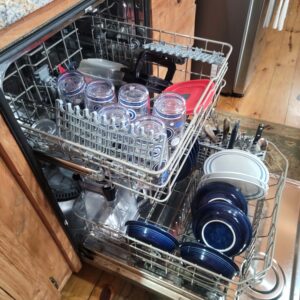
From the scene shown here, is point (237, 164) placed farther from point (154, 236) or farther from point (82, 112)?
point (82, 112)

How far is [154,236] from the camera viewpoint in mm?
707

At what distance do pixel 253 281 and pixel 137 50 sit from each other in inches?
25.8

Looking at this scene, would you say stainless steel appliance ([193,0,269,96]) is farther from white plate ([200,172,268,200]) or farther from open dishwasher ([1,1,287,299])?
white plate ([200,172,268,200])

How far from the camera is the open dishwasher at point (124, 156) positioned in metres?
0.56

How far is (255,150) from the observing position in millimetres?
902

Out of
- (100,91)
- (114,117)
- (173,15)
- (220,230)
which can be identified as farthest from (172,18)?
(220,230)

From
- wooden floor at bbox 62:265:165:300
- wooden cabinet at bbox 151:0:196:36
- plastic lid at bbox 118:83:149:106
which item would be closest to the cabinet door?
wooden cabinet at bbox 151:0:196:36

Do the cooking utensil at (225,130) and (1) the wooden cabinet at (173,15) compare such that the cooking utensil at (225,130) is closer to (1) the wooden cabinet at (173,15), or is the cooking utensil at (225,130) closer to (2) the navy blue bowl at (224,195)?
(2) the navy blue bowl at (224,195)

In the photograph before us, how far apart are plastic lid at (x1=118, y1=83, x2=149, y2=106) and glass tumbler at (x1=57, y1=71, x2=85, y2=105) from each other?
93 millimetres

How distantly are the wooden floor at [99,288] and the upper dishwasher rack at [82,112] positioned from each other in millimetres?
342

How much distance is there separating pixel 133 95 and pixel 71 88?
14cm


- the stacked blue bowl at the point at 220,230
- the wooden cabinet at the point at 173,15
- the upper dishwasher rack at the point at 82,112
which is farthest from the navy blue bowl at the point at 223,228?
the wooden cabinet at the point at 173,15

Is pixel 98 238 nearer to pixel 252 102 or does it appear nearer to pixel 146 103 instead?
pixel 146 103

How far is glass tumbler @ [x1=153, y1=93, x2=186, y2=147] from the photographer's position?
640mm
